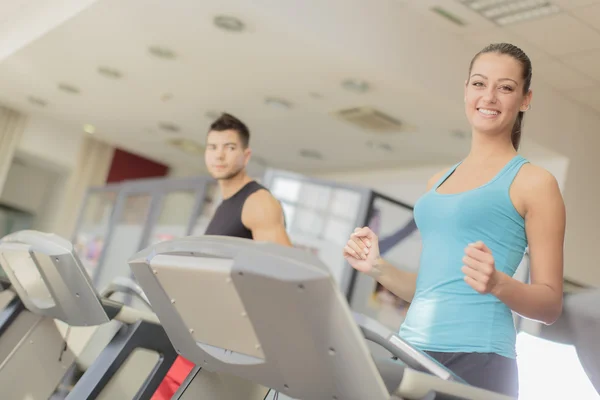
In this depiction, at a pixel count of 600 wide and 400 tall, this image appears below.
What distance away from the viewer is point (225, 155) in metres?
2.54

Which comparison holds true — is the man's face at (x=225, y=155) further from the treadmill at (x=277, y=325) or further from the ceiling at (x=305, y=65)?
the ceiling at (x=305, y=65)

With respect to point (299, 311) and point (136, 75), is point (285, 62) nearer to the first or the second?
point (136, 75)

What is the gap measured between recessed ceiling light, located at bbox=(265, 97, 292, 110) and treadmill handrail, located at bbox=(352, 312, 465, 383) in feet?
19.3

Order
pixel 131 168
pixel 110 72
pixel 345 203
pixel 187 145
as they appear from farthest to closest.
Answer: pixel 131 168 → pixel 187 145 → pixel 110 72 → pixel 345 203

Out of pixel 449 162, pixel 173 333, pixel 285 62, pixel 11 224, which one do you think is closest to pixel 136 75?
pixel 285 62

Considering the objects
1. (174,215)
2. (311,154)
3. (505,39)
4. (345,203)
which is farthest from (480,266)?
(311,154)

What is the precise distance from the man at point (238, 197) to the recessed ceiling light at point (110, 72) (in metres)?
4.86

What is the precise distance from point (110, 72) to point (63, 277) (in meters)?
5.96

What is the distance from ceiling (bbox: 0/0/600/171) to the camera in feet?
16.6

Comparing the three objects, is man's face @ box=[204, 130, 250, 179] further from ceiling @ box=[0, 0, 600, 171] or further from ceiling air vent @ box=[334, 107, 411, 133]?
ceiling air vent @ box=[334, 107, 411, 133]

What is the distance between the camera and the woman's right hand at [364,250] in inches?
48.8

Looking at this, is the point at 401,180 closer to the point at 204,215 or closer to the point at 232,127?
the point at 204,215

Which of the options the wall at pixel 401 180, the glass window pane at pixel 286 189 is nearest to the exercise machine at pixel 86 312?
the glass window pane at pixel 286 189

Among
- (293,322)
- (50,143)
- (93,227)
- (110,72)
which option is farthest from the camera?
(50,143)
